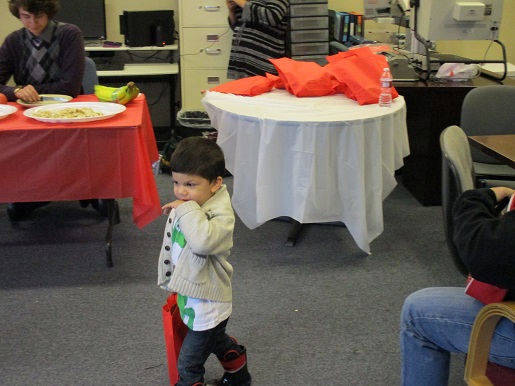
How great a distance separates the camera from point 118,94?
265cm

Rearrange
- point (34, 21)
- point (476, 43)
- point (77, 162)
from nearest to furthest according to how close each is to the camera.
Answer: point (77, 162)
point (34, 21)
point (476, 43)

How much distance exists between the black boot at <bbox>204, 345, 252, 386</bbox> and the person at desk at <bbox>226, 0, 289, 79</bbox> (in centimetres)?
235

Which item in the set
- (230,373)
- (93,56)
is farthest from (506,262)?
(93,56)

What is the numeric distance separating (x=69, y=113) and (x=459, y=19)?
2003 millimetres

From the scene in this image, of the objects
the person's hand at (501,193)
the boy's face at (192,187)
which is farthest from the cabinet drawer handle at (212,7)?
the person's hand at (501,193)

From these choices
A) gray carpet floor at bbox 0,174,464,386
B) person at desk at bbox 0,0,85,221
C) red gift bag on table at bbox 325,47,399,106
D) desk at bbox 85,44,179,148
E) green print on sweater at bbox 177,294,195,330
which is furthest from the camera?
desk at bbox 85,44,179,148

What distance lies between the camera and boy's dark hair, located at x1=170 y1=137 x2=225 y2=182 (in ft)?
5.01

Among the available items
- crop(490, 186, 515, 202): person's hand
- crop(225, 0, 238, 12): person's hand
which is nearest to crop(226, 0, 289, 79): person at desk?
crop(225, 0, 238, 12): person's hand

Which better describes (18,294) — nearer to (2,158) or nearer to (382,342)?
(2,158)

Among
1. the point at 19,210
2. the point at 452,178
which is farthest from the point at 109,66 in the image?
the point at 452,178

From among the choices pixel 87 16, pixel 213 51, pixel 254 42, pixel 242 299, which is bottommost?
pixel 242 299

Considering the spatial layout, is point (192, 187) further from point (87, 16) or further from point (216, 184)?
point (87, 16)

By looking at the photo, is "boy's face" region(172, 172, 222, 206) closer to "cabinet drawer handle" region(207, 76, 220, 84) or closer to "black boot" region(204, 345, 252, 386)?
"black boot" region(204, 345, 252, 386)

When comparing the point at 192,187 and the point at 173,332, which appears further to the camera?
the point at 173,332
